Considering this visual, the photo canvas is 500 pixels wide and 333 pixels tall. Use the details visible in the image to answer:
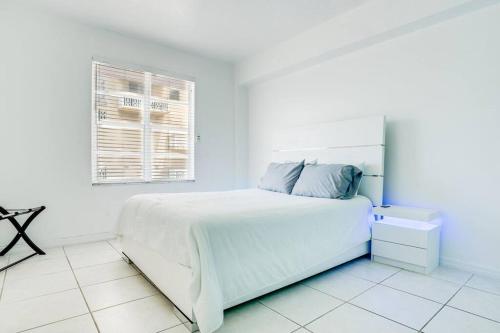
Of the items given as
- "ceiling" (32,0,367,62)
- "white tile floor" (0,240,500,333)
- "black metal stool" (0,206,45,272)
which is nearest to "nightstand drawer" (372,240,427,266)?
"white tile floor" (0,240,500,333)

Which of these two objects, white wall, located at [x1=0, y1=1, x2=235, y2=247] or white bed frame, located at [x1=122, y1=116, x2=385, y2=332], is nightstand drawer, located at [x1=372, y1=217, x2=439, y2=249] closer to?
white bed frame, located at [x1=122, y1=116, x2=385, y2=332]

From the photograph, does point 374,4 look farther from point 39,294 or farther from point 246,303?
point 39,294

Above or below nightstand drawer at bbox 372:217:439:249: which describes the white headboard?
above

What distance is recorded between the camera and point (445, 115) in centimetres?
269

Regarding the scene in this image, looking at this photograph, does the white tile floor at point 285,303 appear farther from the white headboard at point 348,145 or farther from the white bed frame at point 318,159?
the white headboard at point 348,145

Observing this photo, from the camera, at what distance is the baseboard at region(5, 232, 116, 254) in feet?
10.2

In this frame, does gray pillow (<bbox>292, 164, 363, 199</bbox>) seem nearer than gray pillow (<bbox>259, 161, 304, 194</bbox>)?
Yes

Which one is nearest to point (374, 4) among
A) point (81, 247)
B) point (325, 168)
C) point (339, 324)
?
point (325, 168)

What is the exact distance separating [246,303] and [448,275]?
1868 millimetres

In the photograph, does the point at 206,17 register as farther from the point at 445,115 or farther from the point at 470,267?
the point at 470,267

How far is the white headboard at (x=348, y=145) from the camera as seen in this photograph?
9.95 feet

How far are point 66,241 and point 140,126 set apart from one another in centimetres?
171

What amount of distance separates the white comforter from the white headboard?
0.62 meters

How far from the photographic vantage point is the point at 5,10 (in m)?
3.02
